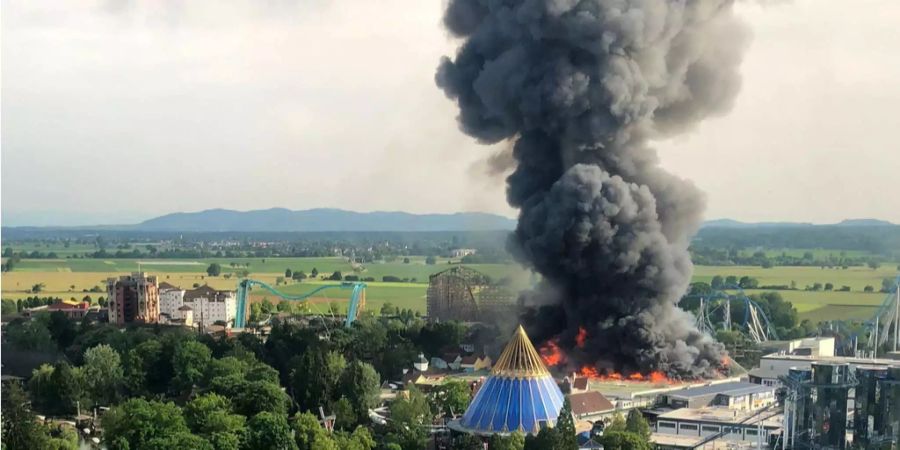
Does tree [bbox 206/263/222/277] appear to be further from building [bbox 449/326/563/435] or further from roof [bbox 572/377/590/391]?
building [bbox 449/326/563/435]

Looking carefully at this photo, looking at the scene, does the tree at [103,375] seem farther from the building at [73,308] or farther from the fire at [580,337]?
the building at [73,308]

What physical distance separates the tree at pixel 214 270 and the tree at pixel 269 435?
65.0m

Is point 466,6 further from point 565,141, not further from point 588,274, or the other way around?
point 588,274

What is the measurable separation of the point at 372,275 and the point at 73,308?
3789 centimetres

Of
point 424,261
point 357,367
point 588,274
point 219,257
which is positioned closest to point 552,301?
point 588,274

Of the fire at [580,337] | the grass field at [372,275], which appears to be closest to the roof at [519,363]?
the fire at [580,337]

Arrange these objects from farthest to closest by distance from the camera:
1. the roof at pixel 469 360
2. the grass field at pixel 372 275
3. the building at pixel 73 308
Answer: the grass field at pixel 372 275, the building at pixel 73 308, the roof at pixel 469 360

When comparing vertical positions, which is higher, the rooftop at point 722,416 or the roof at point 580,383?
the roof at point 580,383

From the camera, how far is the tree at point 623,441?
21.8 m

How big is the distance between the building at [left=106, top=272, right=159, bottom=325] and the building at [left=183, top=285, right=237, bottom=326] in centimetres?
502

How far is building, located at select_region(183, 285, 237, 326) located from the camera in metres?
56.8

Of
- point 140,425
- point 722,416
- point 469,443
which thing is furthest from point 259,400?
point 722,416

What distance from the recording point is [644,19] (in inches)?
1198

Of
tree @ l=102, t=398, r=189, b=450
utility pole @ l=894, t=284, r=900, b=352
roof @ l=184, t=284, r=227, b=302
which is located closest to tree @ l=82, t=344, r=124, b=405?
tree @ l=102, t=398, r=189, b=450
